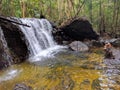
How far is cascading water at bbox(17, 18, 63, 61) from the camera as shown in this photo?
1216 cm

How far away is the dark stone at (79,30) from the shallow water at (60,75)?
237 inches

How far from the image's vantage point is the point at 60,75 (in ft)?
26.0

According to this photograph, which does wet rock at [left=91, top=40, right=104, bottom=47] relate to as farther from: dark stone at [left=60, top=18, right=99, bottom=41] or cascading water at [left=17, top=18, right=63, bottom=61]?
cascading water at [left=17, top=18, right=63, bottom=61]

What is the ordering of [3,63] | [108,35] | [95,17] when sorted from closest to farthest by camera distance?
[3,63] < [108,35] < [95,17]

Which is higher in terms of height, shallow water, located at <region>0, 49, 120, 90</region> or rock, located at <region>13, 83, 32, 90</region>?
rock, located at <region>13, 83, 32, 90</region>

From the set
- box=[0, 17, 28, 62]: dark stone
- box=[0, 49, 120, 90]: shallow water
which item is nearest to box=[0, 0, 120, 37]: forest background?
box=[0, 17, 28, 62]: dark stone

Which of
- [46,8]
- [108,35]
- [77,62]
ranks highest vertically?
[46,8]

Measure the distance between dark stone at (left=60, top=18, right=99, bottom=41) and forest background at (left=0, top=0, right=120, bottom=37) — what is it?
2.97 metres

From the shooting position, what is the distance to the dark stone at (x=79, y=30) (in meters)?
15.8

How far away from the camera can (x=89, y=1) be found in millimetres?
22938

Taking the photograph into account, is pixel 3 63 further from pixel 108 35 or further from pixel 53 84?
pixel 108 35

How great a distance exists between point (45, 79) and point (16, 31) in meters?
3.96

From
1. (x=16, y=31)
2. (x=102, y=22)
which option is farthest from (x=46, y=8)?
(x=16, y=31)

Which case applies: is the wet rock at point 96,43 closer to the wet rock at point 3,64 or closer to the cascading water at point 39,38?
the cascading water at point 39,38
